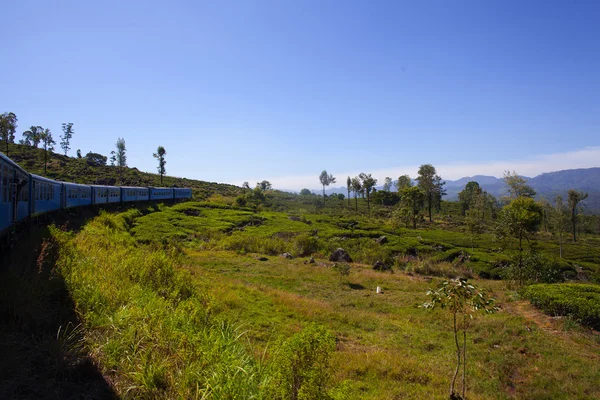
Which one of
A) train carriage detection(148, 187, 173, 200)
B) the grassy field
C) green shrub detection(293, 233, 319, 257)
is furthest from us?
train carriage detection(148, 187, 173, 200)

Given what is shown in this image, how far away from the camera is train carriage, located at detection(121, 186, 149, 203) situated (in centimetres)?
4372

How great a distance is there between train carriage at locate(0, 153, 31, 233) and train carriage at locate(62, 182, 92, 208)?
12658 mm

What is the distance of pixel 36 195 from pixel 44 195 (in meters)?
2.52

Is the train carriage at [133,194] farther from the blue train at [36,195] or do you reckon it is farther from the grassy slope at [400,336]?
the grassy slope at [400,336]

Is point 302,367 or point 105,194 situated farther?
point 105,194

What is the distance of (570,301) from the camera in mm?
13078

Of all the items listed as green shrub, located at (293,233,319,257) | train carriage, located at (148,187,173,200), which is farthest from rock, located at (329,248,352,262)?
train carriage, located at (148,187,173,200)

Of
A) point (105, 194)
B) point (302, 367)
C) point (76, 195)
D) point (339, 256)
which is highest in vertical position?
point (105, 194)

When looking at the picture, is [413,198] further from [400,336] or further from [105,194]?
[400,336]

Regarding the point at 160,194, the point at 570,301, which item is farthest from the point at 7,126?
the point at 570,301

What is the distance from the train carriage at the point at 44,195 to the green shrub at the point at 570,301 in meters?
25.2

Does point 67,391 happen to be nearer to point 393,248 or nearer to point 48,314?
point 48,314

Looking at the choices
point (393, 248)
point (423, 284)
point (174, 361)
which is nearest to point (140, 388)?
point (174, 361)

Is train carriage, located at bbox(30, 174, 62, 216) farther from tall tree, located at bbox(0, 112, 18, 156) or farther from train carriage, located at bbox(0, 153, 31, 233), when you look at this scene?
tall tree, located at bbox(0, 112, 18, 156)
